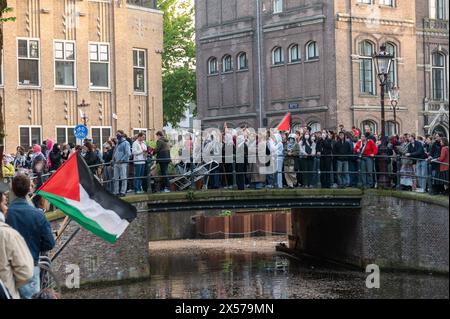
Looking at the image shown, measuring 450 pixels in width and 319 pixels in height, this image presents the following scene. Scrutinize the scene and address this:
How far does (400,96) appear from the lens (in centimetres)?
5147

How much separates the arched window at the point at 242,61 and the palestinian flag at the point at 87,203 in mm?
38039

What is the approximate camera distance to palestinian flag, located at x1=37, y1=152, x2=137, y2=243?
51.1 feet

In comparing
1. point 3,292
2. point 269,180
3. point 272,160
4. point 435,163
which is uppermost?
point 272,160

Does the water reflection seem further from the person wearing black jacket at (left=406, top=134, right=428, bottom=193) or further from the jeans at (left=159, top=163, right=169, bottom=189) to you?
the jeans at (left=159, top=163, right=169, bottom=189)

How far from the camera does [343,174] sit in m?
27.7

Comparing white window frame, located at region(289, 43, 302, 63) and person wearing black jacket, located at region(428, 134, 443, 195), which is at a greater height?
white window frame, located at region(289, 43, 302, 63)

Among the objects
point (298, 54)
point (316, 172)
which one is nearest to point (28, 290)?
point (316, 172)

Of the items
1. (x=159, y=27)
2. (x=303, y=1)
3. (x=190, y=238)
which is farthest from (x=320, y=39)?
(x=190, y=238)

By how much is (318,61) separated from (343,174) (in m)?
22.9

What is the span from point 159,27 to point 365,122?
13.2 m

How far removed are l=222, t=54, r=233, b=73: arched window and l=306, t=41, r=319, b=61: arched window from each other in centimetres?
552

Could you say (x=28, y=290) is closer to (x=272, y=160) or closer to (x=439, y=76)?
(x=272, y=160)

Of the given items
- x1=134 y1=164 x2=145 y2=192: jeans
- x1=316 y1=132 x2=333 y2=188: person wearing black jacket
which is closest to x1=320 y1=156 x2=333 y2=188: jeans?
x1=316 y1=132 x2=333 y2=188: person wearing black jacket

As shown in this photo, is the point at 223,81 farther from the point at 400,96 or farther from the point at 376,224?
the point at 376,224
